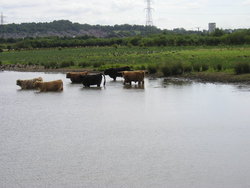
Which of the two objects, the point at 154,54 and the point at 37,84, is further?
the point at 154,54

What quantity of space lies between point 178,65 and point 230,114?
15.2m

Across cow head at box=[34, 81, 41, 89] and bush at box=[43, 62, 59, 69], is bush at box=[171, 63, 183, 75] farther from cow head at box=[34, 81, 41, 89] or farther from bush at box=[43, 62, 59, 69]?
bush at box=[43, 62, 59, 69]

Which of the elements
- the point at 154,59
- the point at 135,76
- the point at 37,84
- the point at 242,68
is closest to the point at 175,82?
the point at 135,76

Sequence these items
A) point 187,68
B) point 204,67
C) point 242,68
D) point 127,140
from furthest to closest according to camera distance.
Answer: point 187,68 < point 204,67 < point 242,68 < point 127,140

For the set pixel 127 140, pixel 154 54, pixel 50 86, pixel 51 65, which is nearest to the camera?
pixel 127 140

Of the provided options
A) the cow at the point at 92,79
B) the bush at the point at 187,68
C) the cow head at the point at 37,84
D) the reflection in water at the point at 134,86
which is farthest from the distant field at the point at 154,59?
the cow head at the point at 37,84

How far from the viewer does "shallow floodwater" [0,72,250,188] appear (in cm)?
976

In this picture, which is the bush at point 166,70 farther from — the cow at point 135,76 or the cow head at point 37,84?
the cow head at point 37,84

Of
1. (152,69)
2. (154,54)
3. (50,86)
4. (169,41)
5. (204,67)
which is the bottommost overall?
(50,86)

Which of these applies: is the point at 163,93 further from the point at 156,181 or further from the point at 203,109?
the point at 156,181

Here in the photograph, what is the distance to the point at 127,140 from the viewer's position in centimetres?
1291

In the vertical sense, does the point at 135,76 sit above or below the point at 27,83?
above

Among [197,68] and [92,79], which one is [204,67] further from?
[92,79]

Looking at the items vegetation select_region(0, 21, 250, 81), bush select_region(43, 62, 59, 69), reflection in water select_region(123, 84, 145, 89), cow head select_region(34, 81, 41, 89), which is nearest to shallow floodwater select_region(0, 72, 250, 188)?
cow head select_region(34, 81, 41, 89)
